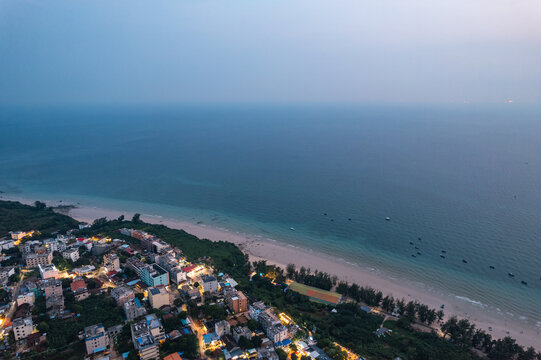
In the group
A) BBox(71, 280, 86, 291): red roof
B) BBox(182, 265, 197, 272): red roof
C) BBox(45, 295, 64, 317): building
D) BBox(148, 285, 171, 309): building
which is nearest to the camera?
BBox(45, 295, 64, 317): building

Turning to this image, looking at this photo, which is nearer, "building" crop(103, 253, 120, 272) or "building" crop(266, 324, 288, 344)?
"building" crop(266, 324, 288, 344)

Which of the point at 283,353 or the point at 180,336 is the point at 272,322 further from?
the point at 180,336

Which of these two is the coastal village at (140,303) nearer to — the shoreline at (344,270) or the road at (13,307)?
the road at (13,307)

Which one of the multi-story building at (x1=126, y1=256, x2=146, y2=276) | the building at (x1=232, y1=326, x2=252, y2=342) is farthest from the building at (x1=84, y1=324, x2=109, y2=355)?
the multi-story building at (x1=126, y1=256, x2=146, y2=276)

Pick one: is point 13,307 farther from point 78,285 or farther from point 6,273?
point 6,273

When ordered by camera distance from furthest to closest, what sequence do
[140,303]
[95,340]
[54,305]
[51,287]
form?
[51,287] < [140,303] < [54,305] < [95,340]

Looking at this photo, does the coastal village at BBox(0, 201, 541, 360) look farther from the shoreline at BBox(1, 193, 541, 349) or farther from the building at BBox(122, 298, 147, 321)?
the shoreline at BBox(1, 193, 541, 349)

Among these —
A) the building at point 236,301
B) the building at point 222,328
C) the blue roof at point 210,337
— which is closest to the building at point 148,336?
the blue roof at point 210,337

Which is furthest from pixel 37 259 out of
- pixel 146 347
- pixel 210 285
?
pixel 146 347
